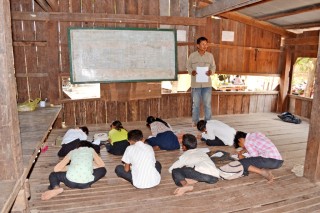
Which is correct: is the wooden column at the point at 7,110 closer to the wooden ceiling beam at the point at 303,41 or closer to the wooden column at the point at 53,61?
the wooden column at the point at 53,61

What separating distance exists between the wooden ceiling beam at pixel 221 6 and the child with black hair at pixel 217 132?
7.83 ft

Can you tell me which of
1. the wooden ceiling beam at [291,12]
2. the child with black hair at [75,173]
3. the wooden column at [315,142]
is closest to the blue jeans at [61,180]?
the child with black hair at [75,173]

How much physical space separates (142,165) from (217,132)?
2.38 metres

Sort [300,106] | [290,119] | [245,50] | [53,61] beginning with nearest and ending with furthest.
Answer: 1. [53,61]
2. [290,119]
3. [245,50]
4. [300,106]

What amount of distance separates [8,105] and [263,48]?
8031 mm

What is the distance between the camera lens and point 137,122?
731 cm

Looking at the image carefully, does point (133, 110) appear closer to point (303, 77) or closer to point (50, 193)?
point (50, 193)

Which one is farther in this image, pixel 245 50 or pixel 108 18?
pixel 245 50

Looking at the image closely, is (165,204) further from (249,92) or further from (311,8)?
(249,92)

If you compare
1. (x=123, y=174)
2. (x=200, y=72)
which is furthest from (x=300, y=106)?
(x=123, y=174)

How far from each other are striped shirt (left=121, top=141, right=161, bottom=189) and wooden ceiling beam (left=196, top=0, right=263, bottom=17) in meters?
3.41

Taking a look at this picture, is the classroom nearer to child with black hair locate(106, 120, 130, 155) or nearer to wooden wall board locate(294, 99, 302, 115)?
wooden wall board locate(294, 99, 302, 115)

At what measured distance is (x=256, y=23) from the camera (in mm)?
8086

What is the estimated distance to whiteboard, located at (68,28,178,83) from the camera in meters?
6.50
